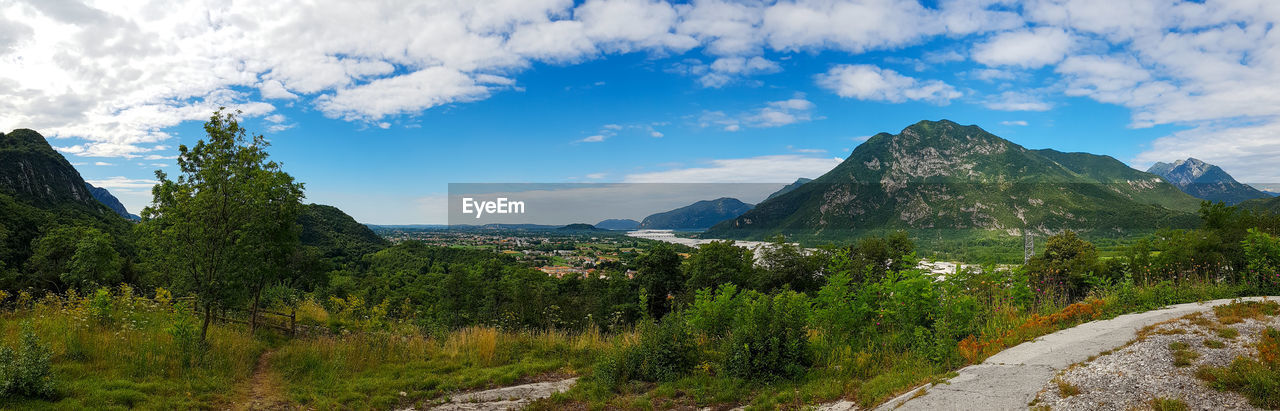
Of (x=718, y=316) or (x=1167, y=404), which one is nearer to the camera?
(x=1167, y=404)

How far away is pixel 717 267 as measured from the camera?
36062mm

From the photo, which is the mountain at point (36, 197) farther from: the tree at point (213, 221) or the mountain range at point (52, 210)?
the tree at point (213, 221)

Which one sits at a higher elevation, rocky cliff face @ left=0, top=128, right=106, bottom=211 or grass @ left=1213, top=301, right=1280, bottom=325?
rocky cliff face @ left=0, top=128, right=106, bottom=211

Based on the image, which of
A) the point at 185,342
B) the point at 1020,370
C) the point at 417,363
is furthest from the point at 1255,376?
→ the point at 185,342

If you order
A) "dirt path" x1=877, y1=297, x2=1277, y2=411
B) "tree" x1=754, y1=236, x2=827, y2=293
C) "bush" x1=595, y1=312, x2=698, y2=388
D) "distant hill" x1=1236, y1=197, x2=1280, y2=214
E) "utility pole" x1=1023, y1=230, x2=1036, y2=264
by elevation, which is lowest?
"utility pole" x1=1023, y1=230, x2=1036, y2=264

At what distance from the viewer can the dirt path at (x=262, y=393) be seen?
8.03 m

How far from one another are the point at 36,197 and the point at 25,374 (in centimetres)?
16737

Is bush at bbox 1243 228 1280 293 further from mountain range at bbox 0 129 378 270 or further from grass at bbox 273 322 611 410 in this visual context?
mountain range at bbox 0 129 378 270

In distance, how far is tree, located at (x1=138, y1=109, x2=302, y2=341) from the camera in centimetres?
1012

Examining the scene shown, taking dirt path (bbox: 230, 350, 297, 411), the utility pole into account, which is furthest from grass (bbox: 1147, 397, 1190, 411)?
the utility pole

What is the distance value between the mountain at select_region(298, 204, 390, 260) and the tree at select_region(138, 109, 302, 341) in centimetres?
7776

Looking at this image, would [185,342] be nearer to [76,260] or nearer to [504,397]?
[504,397]

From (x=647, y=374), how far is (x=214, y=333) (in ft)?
33.6

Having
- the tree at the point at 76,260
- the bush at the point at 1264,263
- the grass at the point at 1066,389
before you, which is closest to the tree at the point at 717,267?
the bush at the point at 1264,263
